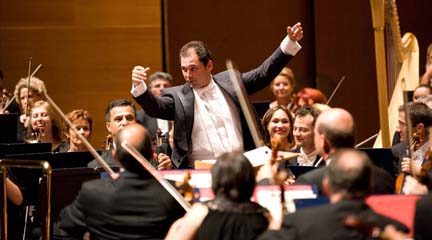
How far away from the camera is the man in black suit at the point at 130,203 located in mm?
4117

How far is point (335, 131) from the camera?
4.08m

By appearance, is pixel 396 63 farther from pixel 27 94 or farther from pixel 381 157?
pixel 381 157

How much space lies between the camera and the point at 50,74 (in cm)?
920

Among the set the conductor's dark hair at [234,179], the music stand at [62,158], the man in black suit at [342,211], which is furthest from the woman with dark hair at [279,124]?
the man in black suit at [342,211]

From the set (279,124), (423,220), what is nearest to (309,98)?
(279,124)

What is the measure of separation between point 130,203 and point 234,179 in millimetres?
537

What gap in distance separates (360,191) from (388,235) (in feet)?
1.27

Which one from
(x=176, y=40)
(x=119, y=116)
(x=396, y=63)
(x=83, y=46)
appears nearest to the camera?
(x=119, y=116)

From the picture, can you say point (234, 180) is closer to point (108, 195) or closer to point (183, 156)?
point (108, 195)

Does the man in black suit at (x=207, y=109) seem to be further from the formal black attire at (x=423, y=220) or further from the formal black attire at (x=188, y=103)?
the formal black attire at (x=423, y=220)

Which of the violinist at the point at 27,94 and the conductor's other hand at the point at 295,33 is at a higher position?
the conductor's other hand at the point at 295,33

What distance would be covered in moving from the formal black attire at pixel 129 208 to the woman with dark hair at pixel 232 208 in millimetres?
A: 277

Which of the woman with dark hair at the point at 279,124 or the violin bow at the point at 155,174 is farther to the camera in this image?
the woman with dark hair at the point at 279,124

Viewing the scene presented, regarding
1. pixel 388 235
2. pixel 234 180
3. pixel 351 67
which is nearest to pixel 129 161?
pixel 234 180
